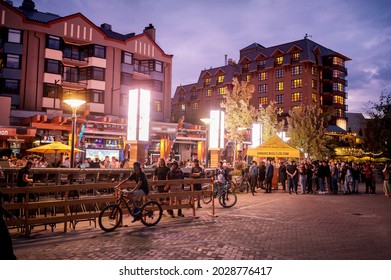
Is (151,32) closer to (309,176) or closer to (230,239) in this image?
(309,176)

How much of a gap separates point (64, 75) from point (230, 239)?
32.0 m

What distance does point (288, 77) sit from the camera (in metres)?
60.1

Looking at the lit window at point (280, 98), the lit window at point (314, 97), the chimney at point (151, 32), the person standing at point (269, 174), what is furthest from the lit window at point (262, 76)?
the person standing at point (269, 174)

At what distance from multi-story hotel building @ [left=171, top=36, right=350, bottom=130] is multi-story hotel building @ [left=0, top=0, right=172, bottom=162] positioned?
2433 centimetres

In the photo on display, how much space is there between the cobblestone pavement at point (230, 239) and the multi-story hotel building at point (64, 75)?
51.9ft

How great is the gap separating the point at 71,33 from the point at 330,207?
3002 centimetres

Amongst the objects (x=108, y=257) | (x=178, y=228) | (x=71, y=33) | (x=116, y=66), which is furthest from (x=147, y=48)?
(x=108, y=257)

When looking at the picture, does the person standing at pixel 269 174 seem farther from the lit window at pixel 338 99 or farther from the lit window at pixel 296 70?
the lit window at pixel 338 99

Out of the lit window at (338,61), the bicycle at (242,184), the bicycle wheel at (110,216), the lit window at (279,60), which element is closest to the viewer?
the bicycle wheel at (110,216)

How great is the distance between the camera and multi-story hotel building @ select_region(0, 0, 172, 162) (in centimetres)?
2741

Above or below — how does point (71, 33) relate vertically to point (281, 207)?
above

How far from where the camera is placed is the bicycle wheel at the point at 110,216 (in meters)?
9.34
